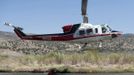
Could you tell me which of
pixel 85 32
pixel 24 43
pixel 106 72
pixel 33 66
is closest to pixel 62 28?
pixel 85 32

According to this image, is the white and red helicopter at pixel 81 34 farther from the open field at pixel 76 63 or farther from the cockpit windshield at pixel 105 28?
the open field at pixel 76 63

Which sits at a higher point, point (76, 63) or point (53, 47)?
point (53, 47)

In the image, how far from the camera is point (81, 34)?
43.8 m

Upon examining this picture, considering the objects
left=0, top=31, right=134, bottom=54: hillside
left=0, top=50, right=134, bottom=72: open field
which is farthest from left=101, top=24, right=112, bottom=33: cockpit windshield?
left=0, top=31, right=134, bottom=54: hillside

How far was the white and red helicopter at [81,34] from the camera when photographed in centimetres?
4241

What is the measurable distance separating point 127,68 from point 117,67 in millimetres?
1705

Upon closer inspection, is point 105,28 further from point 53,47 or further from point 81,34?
point 53,47

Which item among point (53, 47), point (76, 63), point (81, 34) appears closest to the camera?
point (81, 34)

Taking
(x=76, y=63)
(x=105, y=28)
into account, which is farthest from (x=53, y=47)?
(x=105, y=28)

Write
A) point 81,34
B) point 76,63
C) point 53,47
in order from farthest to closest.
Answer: point 53,47 < point 76,63 < point 81,34

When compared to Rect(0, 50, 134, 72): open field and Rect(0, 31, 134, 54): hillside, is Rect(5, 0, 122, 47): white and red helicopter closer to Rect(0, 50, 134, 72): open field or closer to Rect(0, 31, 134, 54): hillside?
Rect(0, 50, 134, 72): open field

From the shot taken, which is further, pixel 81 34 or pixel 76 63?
pixel 76 63

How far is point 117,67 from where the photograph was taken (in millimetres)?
61219

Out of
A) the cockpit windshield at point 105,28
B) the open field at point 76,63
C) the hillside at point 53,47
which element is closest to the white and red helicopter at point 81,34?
the cockpit windshield at point 105,28
